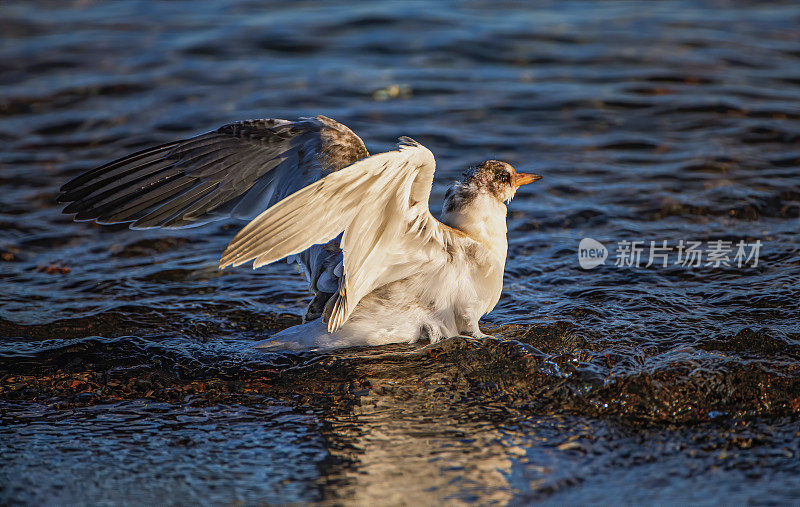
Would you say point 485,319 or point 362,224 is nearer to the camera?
point 362,224

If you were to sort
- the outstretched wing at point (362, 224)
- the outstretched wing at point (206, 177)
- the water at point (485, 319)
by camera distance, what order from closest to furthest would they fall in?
1. the water at point (485, 319)
2. the outstretched wing at point (362, 224)
3. the outstretched wing at point (206, 177)

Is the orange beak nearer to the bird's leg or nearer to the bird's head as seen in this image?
the bird's head

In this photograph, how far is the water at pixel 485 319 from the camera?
13.3 ft

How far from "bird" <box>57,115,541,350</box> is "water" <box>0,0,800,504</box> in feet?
0.80

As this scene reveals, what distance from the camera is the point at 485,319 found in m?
5.73

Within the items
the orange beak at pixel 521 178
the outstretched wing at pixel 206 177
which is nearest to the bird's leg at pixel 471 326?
the orange beak at pixel 521 178

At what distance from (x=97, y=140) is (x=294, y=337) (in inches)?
198

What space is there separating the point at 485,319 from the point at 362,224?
1522 mm

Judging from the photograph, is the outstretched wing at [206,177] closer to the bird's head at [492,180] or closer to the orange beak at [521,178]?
the bird's head at [492,180]

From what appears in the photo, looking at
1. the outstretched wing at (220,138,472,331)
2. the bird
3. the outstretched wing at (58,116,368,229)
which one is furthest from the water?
the outstretched wing at (58,116,368,229)

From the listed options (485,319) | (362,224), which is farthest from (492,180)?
(362,224)

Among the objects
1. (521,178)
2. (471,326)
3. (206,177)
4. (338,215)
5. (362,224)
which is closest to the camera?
(338,215)

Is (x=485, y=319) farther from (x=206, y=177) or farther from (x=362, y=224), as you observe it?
(x=206, y=177)

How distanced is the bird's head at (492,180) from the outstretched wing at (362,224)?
2.24 feet
